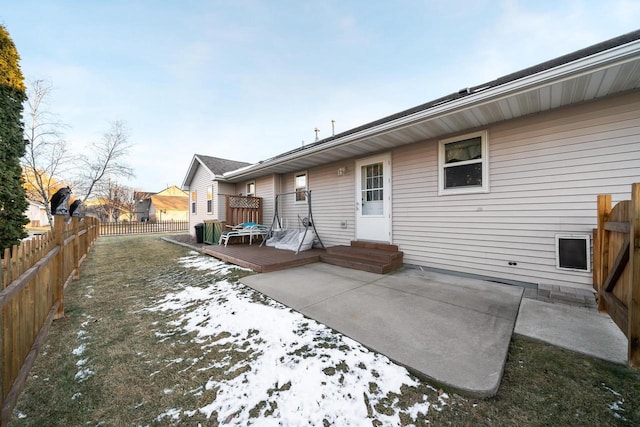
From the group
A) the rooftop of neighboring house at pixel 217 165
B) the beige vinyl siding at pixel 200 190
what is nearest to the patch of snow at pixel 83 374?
the rooftop of neighboring house at pixel 217 165

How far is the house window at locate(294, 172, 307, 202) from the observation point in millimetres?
7516

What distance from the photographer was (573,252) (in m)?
3.31

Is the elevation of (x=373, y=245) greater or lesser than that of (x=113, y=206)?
lesser

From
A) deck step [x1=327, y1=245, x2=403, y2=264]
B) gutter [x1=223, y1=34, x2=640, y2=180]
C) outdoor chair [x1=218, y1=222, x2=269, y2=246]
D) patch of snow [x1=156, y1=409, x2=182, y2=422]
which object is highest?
gutter [x1=223, y1=34, x2=640, y2=180]

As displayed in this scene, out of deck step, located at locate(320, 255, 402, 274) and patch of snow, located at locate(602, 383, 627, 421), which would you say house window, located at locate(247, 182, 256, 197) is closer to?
deck step, located at locate(320, 255, 402, 274)

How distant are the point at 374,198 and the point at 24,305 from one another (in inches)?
215

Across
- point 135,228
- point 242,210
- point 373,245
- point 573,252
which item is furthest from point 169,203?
point 573,252

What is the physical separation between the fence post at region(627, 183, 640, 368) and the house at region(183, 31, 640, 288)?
6.08 feet

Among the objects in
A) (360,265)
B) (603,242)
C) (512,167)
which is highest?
(512,167)

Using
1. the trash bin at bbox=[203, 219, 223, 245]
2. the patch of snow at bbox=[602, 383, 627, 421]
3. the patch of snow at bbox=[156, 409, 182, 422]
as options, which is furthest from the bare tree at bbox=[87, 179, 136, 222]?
the patch of snow at bbox=[602, 383, 627, 421]

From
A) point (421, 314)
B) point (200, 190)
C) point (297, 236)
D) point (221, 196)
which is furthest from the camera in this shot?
point (200, 190)

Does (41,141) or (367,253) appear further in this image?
(41,141)

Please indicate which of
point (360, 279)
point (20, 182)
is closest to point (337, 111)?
point (360, 279)

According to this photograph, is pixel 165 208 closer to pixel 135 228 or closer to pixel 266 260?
pixel 135 228
